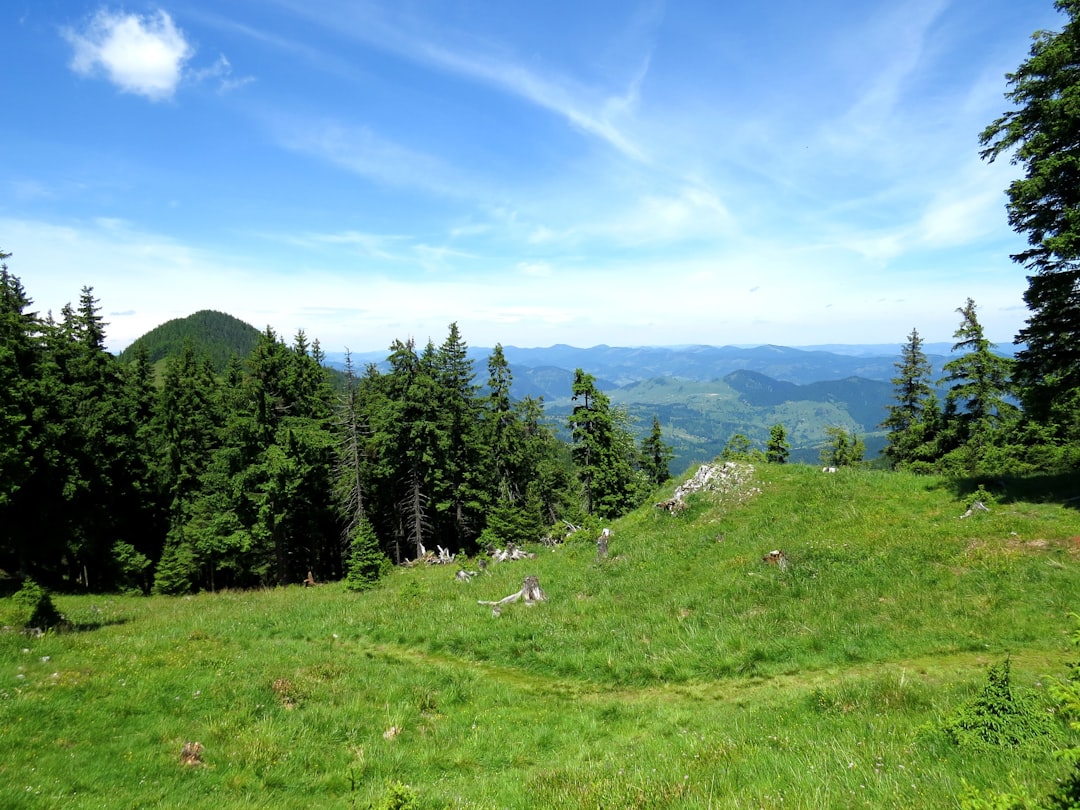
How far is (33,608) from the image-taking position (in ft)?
47.2

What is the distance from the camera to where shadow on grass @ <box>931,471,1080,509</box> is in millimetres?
18438

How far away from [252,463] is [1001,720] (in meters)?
38.1

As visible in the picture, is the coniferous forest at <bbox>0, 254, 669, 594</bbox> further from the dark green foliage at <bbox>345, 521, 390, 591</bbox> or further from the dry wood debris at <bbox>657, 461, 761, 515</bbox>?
the dry wood debris at <bbox>657, 461, 761, 515</bbox>

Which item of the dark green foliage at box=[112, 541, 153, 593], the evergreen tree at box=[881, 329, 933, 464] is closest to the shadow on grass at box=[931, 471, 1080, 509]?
the evergreen tree at box=[881, 329, 933, 464]

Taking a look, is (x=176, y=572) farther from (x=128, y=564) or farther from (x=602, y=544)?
(x=602, y=544)

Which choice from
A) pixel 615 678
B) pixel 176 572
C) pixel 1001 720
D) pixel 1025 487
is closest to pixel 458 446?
pixel 176 572

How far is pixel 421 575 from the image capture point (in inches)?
1115

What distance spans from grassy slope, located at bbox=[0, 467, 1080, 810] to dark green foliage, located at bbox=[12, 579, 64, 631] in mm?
764

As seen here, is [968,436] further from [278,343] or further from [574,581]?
[278,343]

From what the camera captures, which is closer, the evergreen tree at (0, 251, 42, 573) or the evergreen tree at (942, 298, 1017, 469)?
the evergreen tree at (0, 251, 42, 573)

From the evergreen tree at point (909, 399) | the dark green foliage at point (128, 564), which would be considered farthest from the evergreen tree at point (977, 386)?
the dark green foliage at point (128, 564)

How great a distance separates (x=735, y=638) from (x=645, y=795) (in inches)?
344

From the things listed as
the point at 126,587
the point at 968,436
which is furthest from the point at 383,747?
the point at 968,436

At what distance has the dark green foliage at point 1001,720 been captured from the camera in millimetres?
6539
